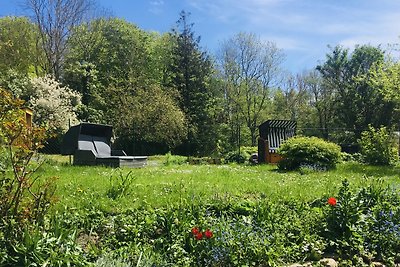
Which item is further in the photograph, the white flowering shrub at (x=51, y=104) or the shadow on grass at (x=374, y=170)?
the white flowering shrub at (x=51, y=104)

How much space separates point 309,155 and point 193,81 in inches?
678

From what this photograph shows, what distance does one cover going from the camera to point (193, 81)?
27.6 metres

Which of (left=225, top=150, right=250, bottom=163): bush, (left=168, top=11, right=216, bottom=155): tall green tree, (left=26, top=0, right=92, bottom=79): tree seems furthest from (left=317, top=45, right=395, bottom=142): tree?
(left=26, top=0, right=92, bottom=79): tree

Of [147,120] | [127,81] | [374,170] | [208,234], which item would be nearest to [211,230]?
[208,234]

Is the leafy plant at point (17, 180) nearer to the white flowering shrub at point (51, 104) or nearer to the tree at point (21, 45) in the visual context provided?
the white flowering shrub at point (51, 104)

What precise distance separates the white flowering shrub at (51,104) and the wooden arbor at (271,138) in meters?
10.5

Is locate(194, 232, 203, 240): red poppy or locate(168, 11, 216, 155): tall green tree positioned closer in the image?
locate(194, 232, 203, 240): red poppy

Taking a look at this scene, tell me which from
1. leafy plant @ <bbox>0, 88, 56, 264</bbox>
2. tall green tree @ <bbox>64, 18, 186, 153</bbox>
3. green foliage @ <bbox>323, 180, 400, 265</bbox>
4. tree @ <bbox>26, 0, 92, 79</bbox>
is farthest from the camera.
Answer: tree @ <bbox>26, 0, 92, 79</bbox>

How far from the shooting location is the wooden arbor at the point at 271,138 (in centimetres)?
1544

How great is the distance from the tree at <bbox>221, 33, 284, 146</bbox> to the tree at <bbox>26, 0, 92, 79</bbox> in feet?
34.7

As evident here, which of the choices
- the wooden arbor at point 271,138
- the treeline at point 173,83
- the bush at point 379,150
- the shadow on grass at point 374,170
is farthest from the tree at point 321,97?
the shadow on grass at point 374,170

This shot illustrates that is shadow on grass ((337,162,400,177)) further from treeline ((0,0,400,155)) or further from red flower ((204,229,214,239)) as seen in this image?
treeline ((0,0,400,155))

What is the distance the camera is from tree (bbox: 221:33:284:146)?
94.0 feet

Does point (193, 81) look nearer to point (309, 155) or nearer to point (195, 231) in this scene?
point (309, 155)
